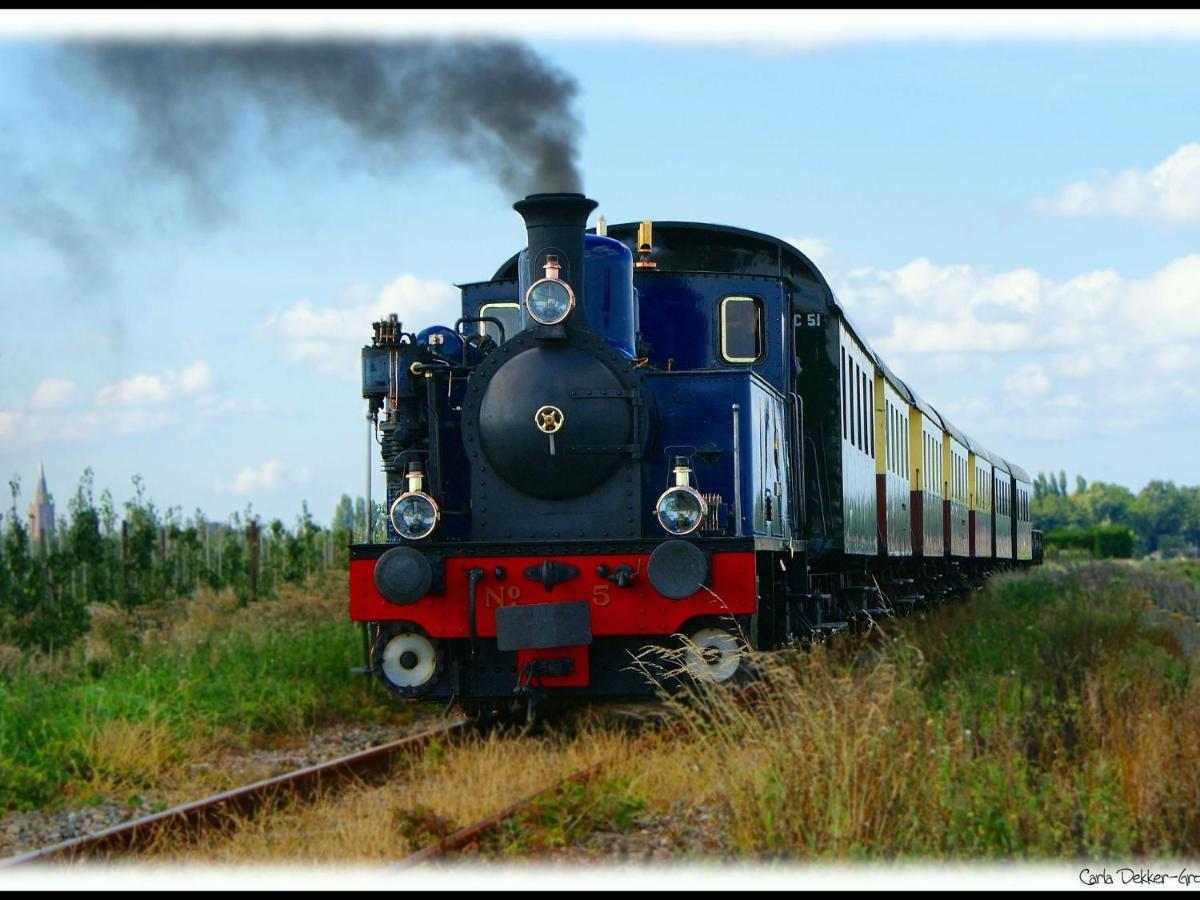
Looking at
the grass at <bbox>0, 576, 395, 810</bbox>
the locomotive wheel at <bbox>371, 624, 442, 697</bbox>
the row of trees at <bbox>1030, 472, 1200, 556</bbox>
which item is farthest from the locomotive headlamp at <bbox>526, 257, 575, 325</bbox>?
the row of trees at <bbox>1030, 472, 1200, 556</bbox>

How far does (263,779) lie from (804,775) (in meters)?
4.35

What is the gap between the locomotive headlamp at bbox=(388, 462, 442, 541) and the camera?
29.9 ft

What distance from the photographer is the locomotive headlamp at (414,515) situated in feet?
29.9

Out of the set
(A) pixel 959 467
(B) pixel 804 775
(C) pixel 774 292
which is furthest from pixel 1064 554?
(B) pixel 804 775

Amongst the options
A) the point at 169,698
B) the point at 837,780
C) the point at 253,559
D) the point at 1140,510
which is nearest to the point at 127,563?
the point at 253,559

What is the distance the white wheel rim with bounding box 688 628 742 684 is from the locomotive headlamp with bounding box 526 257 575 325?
6.71 ft

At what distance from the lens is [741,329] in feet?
34.4

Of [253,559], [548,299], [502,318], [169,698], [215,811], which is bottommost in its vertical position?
[215,811]

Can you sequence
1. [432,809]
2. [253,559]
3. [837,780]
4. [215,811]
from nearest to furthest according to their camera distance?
[837,780] → [432,809] → [215,811] → [253,559]

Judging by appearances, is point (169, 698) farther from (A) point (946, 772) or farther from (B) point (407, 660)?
(A) point (946, 772)

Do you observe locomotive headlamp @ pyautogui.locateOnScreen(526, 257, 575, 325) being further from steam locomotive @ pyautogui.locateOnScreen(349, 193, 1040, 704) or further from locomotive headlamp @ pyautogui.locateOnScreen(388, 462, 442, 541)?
locomotive headlamp @ pyautogui.locateOnScreen(388, 462, 442, 541)

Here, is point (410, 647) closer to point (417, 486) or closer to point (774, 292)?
point (417, 486)
